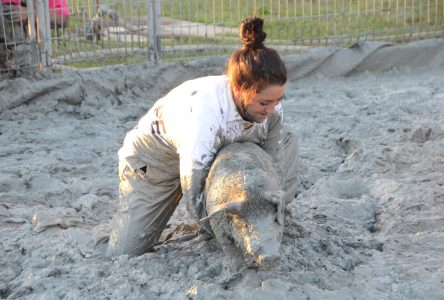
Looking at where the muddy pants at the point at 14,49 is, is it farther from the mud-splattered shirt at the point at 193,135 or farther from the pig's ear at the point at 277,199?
the pig's ear at the point at 277,199

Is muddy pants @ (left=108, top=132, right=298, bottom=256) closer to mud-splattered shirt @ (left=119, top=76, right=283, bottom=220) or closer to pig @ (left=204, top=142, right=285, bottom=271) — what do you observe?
mud-splattered shirt @ (left=119, top=76, right=283, bottom=220)

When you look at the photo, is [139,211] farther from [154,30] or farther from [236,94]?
[154,30]

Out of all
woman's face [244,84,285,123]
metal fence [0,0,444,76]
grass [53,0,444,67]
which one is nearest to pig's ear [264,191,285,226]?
woman's face [244,84,285,123]

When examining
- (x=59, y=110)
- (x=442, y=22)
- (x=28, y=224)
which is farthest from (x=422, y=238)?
(x=442, y=22)

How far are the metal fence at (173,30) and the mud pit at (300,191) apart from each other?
0.89 ft

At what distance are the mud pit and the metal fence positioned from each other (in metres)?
0.27

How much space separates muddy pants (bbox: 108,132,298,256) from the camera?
3867 mm

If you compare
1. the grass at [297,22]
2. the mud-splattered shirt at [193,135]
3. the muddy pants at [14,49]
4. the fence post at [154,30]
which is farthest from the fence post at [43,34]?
the mud-splattered shirt at [193,135]

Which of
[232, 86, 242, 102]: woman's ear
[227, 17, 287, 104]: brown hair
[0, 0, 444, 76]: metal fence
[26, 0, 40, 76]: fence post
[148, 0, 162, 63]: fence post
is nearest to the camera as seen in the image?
[227, 17, 287, 104]: brown hair

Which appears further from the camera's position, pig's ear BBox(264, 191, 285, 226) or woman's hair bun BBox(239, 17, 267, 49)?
woman's hair bun BBox(239, 17, 267, 49)

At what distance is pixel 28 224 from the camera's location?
14.3ft

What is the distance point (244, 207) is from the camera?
3008 mm

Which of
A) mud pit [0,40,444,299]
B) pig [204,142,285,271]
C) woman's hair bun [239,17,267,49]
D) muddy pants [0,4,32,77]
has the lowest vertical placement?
mud pit [0,40,444,299]

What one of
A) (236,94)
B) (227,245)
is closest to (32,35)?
(236,94)
